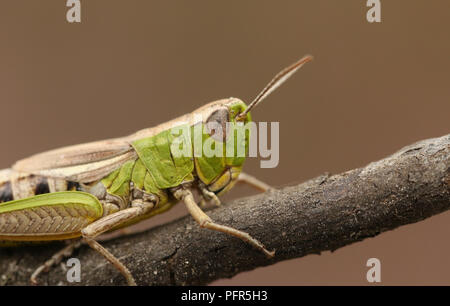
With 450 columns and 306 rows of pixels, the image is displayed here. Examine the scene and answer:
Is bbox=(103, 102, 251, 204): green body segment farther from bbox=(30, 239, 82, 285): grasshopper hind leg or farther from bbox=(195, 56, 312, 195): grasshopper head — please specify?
bbox=(30, 239, 82, 285): grasshopper hind leg

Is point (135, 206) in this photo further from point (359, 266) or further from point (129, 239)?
point (359, 266)

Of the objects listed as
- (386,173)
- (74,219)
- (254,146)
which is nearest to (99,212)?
(74,219)

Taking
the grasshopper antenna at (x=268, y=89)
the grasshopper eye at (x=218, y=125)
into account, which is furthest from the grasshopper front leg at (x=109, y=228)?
the grasshopper antenna at (x=268, y=89)

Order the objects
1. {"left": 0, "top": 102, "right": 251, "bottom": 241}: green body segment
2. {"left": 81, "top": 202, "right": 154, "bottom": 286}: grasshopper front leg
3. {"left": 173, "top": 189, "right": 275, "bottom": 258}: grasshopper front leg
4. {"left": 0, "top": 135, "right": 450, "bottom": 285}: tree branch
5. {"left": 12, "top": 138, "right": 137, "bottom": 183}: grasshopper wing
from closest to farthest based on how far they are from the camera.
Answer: {"left": 0, "top": 135, "right": 450, "bottom": 285}: tree branch → {"left": 173, "top": 189, "right": 275, "bottom": 258}: grasshopper front leg → {"left": 81, "top": 202, "right": 154, "bottom": 286}: grasshopper front leg → {"left": 0, "top": 102, "right": 251, "bottom": 241}: green body segment → {"left": 12, "top": 138, "right": 137, "bottom": 183}: grasshopper wing

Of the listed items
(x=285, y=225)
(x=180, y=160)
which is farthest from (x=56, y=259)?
(x=285, y=225)

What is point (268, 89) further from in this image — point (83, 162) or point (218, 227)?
point (83, 162)

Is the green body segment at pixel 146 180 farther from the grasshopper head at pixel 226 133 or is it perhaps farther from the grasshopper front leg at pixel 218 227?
the grasshopper front leg at pixel 218 227

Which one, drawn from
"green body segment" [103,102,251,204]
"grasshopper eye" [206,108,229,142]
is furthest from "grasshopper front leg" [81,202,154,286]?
"grasshopper eye" [206,108,229,142]
